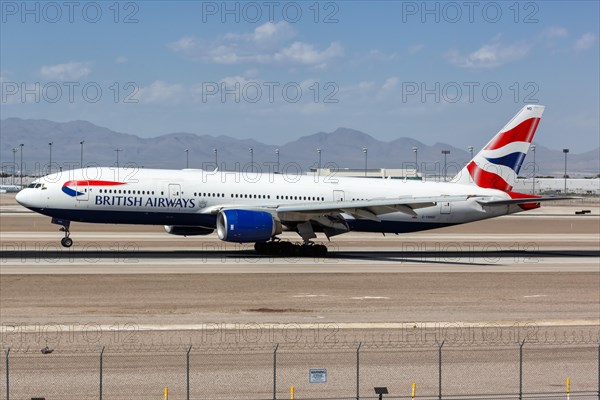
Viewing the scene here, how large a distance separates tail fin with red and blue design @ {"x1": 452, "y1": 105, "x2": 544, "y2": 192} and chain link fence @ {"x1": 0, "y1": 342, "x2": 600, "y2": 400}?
30565 millimetres

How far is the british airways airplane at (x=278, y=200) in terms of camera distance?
48250mm

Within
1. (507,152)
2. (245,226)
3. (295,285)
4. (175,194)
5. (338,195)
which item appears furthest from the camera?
(507,152)

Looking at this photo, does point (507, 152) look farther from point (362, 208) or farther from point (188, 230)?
point (188, 230)

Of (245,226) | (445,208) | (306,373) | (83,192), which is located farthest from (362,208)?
(306,373)

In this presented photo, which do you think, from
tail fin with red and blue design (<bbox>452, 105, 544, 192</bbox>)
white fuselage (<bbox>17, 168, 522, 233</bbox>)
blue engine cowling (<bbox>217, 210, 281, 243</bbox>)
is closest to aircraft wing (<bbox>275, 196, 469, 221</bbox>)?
white fuselage (<bbox>17, 168, 522, 233</bbox>)

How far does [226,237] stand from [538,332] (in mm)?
22304

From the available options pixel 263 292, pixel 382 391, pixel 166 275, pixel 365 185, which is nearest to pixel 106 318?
pixel 263 292

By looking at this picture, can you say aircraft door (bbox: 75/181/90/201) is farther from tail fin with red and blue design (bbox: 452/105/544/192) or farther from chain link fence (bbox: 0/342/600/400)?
chain link fence (bbox: 0/342/600/400)

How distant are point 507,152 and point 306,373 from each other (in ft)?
119

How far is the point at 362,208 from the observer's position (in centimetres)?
4850

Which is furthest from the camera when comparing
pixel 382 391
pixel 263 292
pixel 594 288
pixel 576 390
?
pixel 594 288

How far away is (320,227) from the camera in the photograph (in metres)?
50.6

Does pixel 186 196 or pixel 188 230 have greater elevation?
pixel 186 196

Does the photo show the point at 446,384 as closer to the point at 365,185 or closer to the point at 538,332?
the point at 538,332
